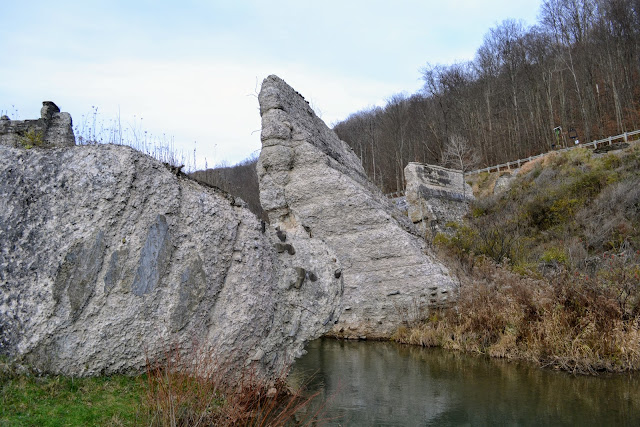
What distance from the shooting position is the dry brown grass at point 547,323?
31.4 feet

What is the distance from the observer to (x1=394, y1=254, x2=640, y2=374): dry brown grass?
31.4 feet

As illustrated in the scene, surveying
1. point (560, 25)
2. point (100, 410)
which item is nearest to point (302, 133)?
point (100, 410)

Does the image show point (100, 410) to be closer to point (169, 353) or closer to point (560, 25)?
point (169, 353)

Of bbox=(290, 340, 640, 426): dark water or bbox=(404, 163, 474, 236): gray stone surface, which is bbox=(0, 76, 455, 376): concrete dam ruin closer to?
bbox=(290, 340, 640, 426): dark water

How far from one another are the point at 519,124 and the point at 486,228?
85.5ft

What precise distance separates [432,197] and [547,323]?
13.7 meters

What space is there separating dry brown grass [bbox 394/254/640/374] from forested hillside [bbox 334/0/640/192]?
913 inches

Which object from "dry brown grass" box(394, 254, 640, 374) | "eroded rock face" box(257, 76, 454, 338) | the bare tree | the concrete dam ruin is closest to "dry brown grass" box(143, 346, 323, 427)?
the concrete dam ruin

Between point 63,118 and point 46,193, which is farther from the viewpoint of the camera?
point 63,118

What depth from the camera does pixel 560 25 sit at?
44.8m

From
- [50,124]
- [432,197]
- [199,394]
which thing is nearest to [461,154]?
[432,197]

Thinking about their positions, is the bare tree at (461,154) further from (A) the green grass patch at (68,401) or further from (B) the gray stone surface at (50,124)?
(A) the green grass patch at (68,401)

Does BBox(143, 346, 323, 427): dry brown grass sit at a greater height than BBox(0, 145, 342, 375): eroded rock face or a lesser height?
lesser

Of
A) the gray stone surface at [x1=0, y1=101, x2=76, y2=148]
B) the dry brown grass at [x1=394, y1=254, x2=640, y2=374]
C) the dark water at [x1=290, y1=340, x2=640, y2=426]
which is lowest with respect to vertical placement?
the dark water at [x1=290, y1=340, x2=640, y2=426]
